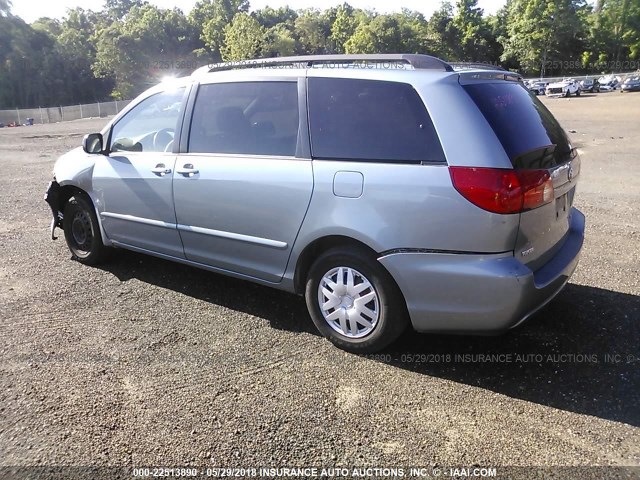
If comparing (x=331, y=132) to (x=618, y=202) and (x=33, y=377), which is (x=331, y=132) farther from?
(x=618, y=202)

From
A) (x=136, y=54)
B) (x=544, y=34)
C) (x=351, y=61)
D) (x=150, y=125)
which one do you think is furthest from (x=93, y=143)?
(x=544, y=34)

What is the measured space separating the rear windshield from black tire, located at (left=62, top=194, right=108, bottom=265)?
12.2ft

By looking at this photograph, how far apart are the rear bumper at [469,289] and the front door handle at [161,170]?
2.00 meters

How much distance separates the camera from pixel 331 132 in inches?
133

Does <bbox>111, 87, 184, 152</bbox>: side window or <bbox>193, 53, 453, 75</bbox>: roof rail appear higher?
<bbox>193, 53, 453, 75</bbox>: roof rail

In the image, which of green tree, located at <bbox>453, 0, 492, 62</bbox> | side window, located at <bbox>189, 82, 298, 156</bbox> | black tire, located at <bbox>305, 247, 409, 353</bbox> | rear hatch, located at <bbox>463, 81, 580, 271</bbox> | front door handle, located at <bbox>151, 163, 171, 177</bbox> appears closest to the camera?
rear hatch, located at <bbox>463, 81, 580, 271</bbox>

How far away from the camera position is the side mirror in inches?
187

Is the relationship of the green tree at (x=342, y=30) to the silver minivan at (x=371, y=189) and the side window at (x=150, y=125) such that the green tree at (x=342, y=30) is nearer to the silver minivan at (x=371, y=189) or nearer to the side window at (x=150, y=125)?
the side window at (x=150, y=125)

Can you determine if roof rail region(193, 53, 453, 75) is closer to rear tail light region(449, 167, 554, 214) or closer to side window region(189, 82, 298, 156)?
side window region(189, 82, 298, 156)

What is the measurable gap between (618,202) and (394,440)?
6.26 meters

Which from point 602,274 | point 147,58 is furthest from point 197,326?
point 147,58

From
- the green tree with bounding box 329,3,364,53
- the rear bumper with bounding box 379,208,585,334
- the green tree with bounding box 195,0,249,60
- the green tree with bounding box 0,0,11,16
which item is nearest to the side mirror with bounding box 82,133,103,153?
the rear bumper with bounding box 379,208,585,334

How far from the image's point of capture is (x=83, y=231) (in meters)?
5.21

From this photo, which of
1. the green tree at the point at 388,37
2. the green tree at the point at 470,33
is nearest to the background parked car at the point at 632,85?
the green tree at the point at 388,37
